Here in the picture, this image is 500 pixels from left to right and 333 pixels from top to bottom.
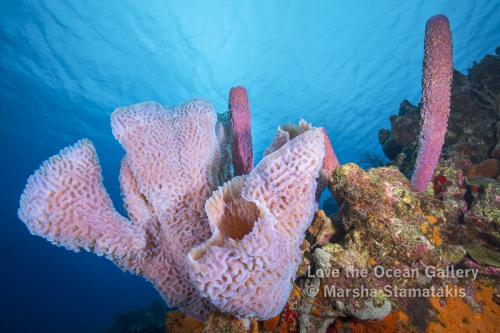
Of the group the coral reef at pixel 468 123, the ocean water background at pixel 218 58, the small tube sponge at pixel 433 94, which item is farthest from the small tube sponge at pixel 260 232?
the ocean water background at pixel 218 58

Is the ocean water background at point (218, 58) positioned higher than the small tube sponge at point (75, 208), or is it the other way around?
the ocean water background at point (218, 58)

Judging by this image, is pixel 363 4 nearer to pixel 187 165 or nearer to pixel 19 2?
pixel 187 165

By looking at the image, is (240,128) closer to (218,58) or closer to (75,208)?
(75,208)

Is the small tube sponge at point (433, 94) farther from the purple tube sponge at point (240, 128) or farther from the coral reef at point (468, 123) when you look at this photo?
the purple tube sponge at point (240, 128)

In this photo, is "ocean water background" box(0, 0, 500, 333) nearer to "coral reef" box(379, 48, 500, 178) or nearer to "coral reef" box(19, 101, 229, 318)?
"coral reef" box(379, 48, 500, 178)

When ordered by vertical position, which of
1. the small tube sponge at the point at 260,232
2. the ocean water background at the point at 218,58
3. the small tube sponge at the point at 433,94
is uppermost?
the ocean water background at the point at 218,58

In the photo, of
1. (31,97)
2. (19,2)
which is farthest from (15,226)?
(19,2)

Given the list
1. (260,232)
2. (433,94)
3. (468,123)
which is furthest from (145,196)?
(468,123)

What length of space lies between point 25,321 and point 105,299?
12732mm

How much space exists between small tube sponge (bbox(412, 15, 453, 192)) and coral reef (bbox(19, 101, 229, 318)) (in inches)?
95.9

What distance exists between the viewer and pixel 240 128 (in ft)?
9.56

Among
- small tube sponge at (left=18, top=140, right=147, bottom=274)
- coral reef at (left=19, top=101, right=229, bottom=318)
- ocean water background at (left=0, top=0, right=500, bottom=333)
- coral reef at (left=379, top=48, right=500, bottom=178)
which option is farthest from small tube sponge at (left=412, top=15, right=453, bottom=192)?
ocean water background at (left=0, top=0, right=500, bottom=333)

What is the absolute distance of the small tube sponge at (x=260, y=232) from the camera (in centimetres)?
155

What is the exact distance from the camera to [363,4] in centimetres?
1723
